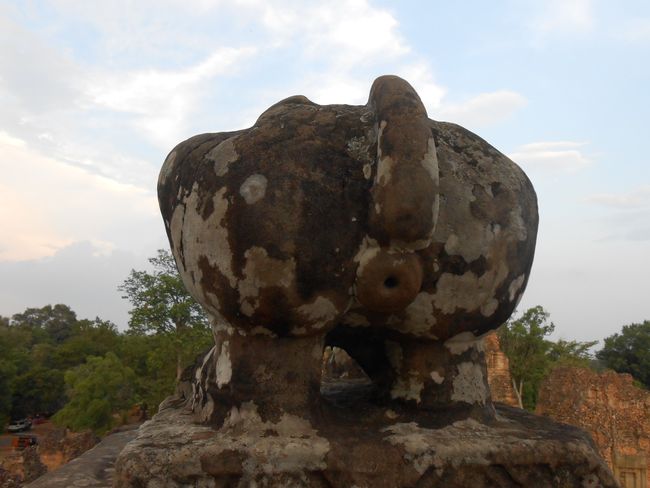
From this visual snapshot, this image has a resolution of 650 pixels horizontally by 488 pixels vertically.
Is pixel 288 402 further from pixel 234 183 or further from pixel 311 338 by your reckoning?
pixel 234 183

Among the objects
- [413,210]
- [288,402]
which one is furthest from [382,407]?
[413,210]

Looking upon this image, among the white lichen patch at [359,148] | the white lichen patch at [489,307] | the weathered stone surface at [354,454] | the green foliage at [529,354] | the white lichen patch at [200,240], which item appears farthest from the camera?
the green foliage at [529,354]

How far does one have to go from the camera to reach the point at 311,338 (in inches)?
81.0

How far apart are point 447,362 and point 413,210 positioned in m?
0.73

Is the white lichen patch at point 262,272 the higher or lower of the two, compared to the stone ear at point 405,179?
lower

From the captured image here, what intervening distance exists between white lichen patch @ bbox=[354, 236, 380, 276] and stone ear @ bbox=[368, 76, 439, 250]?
0.12 feet

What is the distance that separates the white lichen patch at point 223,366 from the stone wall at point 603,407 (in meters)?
11.0

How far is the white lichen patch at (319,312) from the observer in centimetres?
194

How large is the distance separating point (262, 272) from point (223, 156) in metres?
0.44

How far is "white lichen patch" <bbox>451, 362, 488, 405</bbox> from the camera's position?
225cm

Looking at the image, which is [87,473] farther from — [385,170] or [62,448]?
[62,448]

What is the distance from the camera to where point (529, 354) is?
21906 mm

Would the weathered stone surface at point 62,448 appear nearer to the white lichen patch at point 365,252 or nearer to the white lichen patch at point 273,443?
the white lichen patch at point 273,443

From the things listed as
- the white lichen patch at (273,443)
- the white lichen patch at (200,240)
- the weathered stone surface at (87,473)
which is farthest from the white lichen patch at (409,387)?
the weathered stone surface at (87,473)
